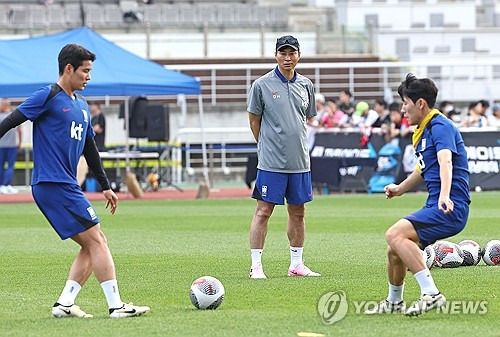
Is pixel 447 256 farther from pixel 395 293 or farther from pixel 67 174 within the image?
pixel 67 174

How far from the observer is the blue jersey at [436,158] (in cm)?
905

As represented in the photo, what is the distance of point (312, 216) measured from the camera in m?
20.7

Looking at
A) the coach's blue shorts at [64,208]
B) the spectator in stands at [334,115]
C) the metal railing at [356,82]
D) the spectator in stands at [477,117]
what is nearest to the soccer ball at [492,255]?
the coach's blue shorts at [64,208]

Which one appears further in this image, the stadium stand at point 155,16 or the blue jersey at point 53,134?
the stadium stand at point 155,16

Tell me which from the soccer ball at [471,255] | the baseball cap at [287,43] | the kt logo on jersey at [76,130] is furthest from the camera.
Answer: the soccer ball at [471,255]

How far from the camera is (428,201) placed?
9148 millimetres

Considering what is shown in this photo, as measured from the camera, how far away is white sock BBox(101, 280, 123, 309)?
29.9 ft

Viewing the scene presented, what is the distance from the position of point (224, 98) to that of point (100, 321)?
2859cm

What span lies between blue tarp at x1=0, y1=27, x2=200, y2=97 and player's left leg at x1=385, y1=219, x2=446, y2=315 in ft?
53.9

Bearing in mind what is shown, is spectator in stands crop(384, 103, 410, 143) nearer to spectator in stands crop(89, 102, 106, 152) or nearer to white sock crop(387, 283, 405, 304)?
spectator in stands crop(89, 102, 106, 152)

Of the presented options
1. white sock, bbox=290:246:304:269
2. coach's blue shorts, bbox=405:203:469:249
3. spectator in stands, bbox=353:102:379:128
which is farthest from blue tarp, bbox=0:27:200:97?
coach's blue shorts, bbox=405:203:469:249

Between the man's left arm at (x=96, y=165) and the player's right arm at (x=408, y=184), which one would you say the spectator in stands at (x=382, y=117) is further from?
the man's left arm at (x=96, y=165)

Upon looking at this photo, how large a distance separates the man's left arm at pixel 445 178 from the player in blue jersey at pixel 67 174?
2.39 metres

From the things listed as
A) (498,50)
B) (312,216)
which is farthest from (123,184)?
(498,50)
